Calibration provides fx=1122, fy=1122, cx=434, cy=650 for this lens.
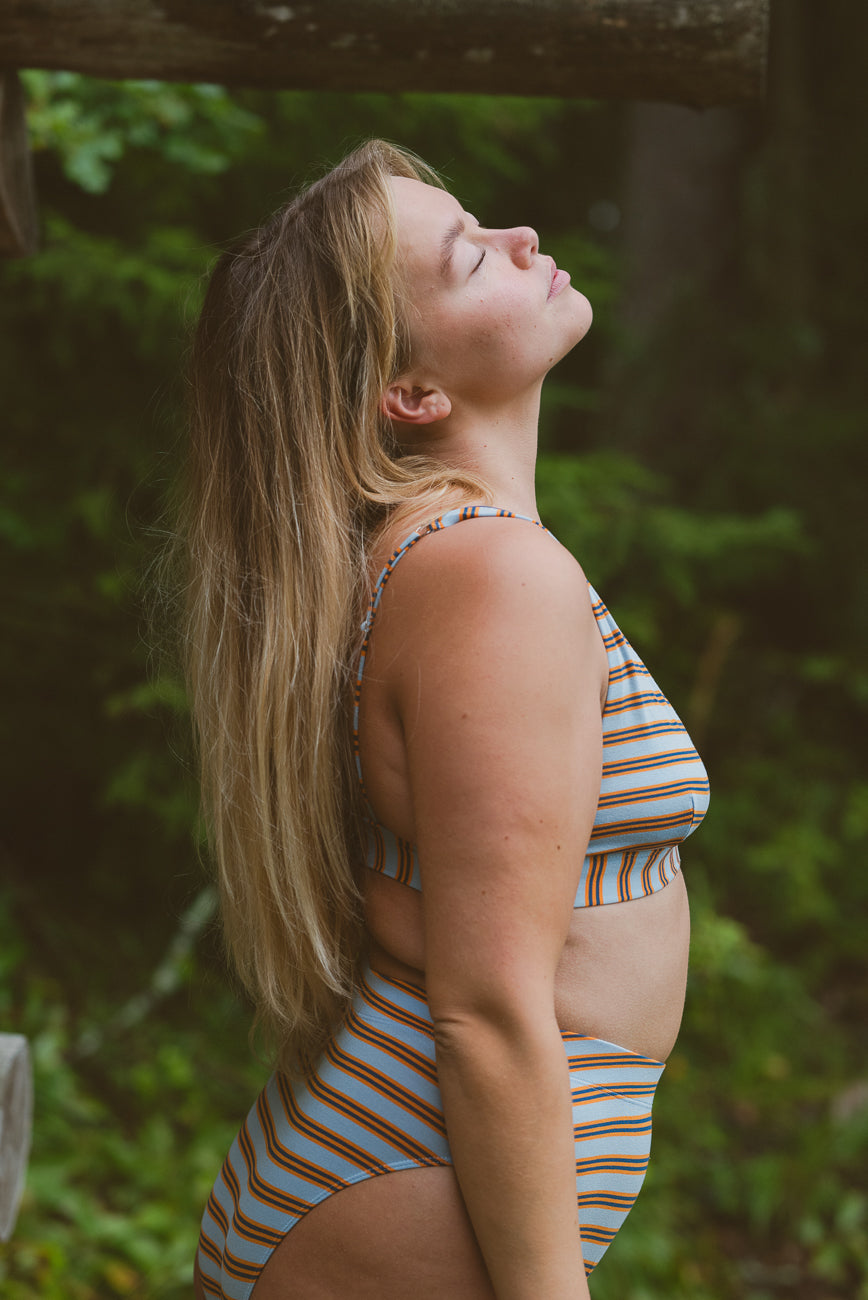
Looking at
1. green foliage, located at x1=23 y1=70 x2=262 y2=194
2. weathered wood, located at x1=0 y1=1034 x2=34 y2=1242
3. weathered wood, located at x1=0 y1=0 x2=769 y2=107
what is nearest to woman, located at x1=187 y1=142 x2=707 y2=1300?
weathered wood, located at x1=0 y1=0 x2=769 y2=107

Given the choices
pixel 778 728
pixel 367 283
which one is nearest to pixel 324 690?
pixel 367 283

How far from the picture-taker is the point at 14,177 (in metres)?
2.02

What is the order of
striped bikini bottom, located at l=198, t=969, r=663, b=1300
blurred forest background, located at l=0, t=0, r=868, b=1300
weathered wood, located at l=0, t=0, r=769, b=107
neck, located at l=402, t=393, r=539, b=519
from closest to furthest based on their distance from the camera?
striped bikini bottom, located at l=198, t=969, r=663, b=1300 < neck, located at l=402, t=393, r=539, b=519 < weathered wood, located at l=0, t=0, r=769, b=107 < blurred forest background, located at l=0, t=0, r=868, b=1300

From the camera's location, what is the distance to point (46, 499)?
4.16m

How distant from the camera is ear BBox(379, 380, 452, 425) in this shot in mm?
1507

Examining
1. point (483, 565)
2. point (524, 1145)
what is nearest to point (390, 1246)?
point (524, 1145)

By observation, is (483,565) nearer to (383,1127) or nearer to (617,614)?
(383,1127)

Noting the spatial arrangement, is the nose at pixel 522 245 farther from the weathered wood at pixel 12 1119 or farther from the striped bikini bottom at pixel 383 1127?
the weathered wood at pixel 12 1119

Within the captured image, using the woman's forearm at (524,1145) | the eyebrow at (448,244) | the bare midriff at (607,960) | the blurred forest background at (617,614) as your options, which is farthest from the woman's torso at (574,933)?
the blurred forest background at (617,614)

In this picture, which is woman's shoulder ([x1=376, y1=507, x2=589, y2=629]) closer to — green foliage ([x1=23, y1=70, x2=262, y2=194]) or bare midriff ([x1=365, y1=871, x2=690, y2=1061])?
bare midriff ([x1=365, y1=871, x2=690, y2=1061])

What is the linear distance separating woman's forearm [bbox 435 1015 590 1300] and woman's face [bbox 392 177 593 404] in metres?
0.82

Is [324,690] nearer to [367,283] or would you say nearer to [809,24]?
[367,283]

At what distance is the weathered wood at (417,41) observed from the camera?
178cm

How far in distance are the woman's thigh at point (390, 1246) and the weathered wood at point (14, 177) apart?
1.70 metres
